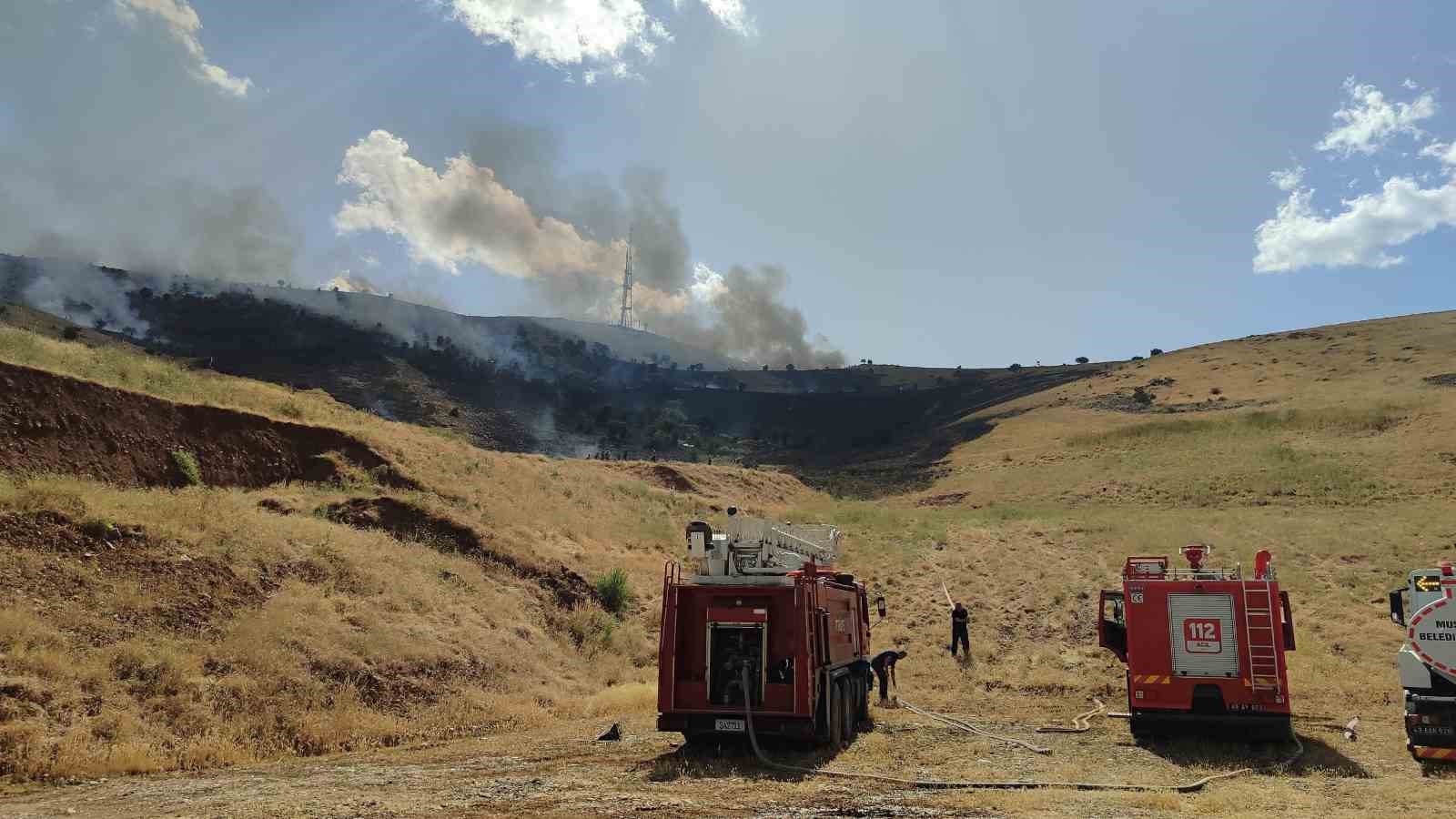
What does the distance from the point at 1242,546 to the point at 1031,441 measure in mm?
39333

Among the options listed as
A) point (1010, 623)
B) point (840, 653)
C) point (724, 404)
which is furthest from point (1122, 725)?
point (724, 404)

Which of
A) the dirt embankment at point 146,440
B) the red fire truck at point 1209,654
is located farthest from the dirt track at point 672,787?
the dirt embankment at point 146,440

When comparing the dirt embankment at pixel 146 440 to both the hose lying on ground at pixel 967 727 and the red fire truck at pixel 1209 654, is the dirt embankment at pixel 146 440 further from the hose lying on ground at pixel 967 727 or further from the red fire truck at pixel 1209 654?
the red fire truck at pixel 1209 654

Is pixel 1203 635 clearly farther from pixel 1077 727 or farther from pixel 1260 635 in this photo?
pixel 1077 727

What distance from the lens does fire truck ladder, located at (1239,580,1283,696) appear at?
13.7 meters

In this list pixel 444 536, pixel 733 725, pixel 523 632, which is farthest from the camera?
pixel 444 536

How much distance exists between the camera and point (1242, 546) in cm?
3312

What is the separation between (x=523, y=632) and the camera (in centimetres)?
2214

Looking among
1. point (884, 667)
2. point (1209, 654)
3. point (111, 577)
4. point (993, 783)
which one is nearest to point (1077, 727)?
point (1209, 654)

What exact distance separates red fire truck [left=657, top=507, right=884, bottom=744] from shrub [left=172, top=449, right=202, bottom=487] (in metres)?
16.9

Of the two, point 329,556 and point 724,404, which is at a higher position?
point 724,404

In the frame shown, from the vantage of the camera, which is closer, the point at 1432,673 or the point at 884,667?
the point at 1432,673

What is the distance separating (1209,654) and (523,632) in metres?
15.9

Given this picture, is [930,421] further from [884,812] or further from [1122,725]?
[884,812]
